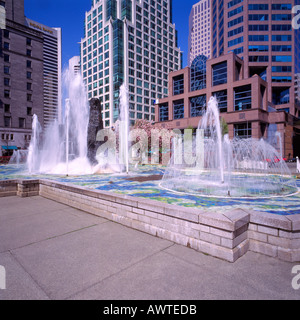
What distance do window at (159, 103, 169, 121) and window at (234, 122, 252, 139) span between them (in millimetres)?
18894

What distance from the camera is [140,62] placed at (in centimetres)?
7725

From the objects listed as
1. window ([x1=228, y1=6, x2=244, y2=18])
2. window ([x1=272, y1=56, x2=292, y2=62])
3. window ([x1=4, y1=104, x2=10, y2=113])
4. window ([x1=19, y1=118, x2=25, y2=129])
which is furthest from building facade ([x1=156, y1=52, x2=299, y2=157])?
window ([x1=4, y1=104, x2=10, y2=113])

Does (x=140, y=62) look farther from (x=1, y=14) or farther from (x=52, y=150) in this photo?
(x=52, y=150)

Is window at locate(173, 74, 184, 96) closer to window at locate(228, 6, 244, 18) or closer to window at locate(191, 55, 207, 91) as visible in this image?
window at locate(191, 55, 207, 91)

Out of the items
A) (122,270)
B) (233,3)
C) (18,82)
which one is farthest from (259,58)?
(122,270)

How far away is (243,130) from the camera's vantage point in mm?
40688

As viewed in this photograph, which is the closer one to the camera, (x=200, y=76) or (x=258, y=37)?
(x=200, y=76)

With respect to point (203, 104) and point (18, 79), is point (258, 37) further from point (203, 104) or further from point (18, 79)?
point (18, 79)

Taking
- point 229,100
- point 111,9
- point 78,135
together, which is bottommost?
point 78,135

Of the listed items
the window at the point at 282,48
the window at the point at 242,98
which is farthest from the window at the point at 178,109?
the window at the point at 282,48

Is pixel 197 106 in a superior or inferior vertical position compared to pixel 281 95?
inferior

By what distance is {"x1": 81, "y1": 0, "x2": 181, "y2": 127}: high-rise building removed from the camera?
7119 cm

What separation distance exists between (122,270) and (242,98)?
4427 centimetres

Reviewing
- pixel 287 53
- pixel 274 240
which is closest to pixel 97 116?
pixel 274 240
